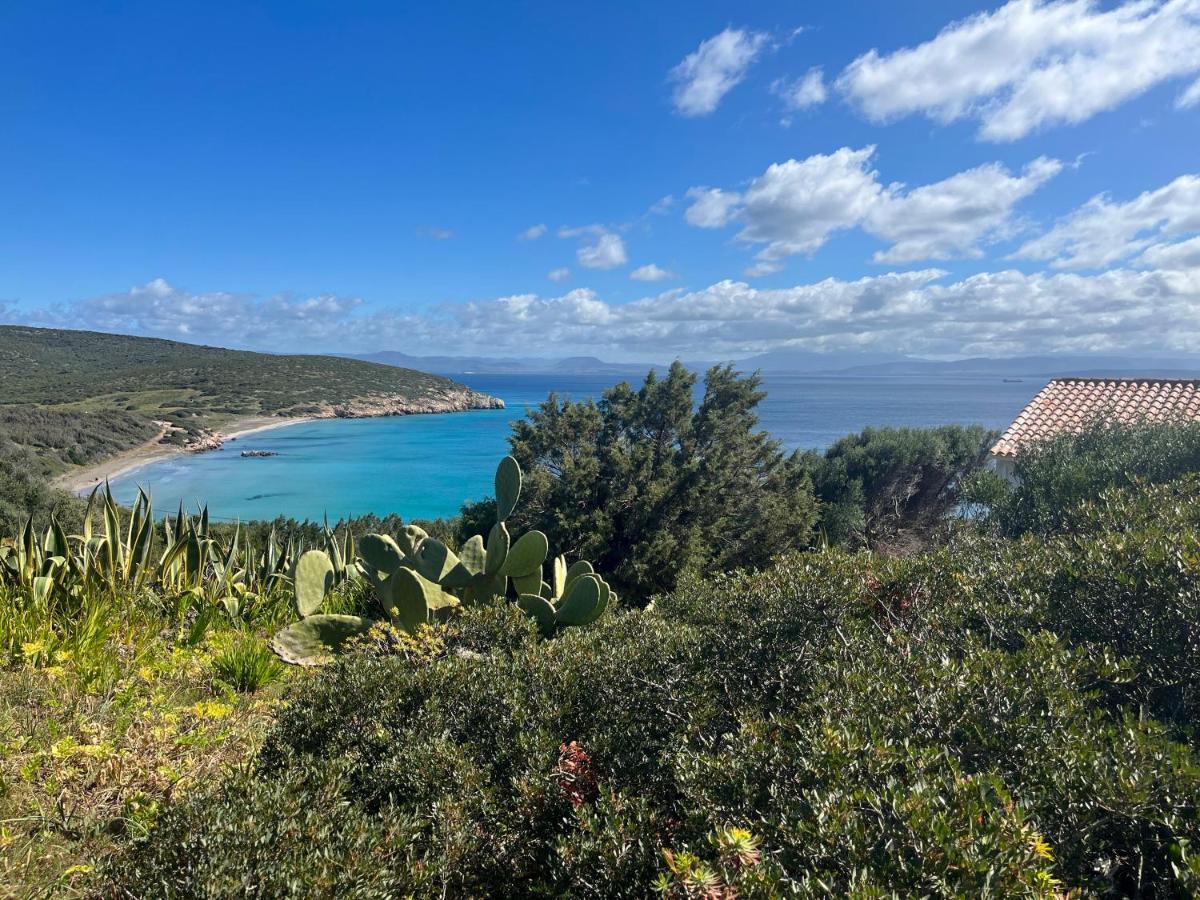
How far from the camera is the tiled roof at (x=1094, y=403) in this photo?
14.6 m

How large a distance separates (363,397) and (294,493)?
58.1 m

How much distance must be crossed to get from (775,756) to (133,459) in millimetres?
58786

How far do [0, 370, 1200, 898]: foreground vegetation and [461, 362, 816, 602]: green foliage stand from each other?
826cm

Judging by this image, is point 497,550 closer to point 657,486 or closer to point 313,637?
point 313,637

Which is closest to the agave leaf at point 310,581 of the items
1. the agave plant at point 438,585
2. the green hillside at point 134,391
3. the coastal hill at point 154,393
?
the agave plant at point 438,585

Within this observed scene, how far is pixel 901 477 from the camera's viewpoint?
2198 cm

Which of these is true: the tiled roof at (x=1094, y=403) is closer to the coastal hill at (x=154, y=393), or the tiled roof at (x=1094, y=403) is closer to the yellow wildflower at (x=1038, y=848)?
the yellow wildflower at (x=1038, y=848)

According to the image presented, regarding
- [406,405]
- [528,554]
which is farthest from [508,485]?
[406,405]

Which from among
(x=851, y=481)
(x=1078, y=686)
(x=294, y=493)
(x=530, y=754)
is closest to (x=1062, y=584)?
(x=1078, y=686)

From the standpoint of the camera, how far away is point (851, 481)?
861 inches

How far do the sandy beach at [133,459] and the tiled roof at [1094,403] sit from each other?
111 ft

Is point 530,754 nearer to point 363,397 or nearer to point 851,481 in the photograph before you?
point 851,481

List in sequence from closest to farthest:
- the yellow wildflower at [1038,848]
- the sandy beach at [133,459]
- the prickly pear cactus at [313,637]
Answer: the yellow wildflower at [1038,848], the prickly pear cactus at [313,637], the sandy beach at [133,459]

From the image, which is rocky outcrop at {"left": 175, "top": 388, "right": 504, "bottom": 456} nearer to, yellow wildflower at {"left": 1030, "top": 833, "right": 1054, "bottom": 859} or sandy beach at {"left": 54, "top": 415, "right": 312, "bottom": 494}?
sandy beach at {"left": 54, "top": 415, "right": 312, "bottom": 494}
